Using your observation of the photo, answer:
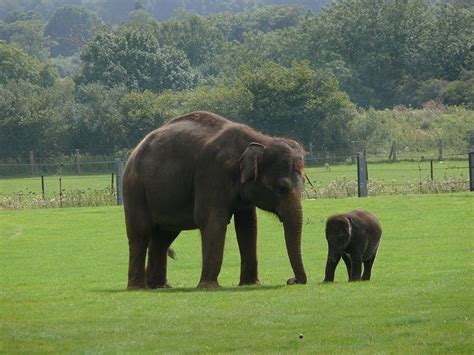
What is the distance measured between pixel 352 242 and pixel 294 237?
165 centimetres

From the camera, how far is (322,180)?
189 ft

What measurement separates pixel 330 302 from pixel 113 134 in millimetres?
67358

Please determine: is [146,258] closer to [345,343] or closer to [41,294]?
[41,294]

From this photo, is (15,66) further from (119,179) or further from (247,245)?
(247,245)

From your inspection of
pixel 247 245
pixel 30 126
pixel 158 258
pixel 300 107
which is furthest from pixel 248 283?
pixel 30 126

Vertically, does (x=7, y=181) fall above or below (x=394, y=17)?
below

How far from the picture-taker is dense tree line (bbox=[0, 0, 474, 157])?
7875 cm

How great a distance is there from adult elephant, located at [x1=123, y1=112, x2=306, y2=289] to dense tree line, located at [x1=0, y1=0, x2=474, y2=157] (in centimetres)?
5399

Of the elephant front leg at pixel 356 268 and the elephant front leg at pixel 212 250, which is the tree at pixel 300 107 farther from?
the elephant front leg at pixel 212 250

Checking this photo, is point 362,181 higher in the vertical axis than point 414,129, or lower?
lower

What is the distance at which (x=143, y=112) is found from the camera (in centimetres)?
8281

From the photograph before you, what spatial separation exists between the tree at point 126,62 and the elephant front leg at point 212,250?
85.4m

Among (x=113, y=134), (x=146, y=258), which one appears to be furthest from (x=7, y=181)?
(x=146, y=258)

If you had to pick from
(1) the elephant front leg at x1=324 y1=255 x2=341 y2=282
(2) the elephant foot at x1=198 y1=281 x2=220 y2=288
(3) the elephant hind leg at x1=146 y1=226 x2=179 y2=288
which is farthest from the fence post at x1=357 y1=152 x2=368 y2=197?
(2) the elephant foot at x1=198 y1=281 x2=220 y2=288
